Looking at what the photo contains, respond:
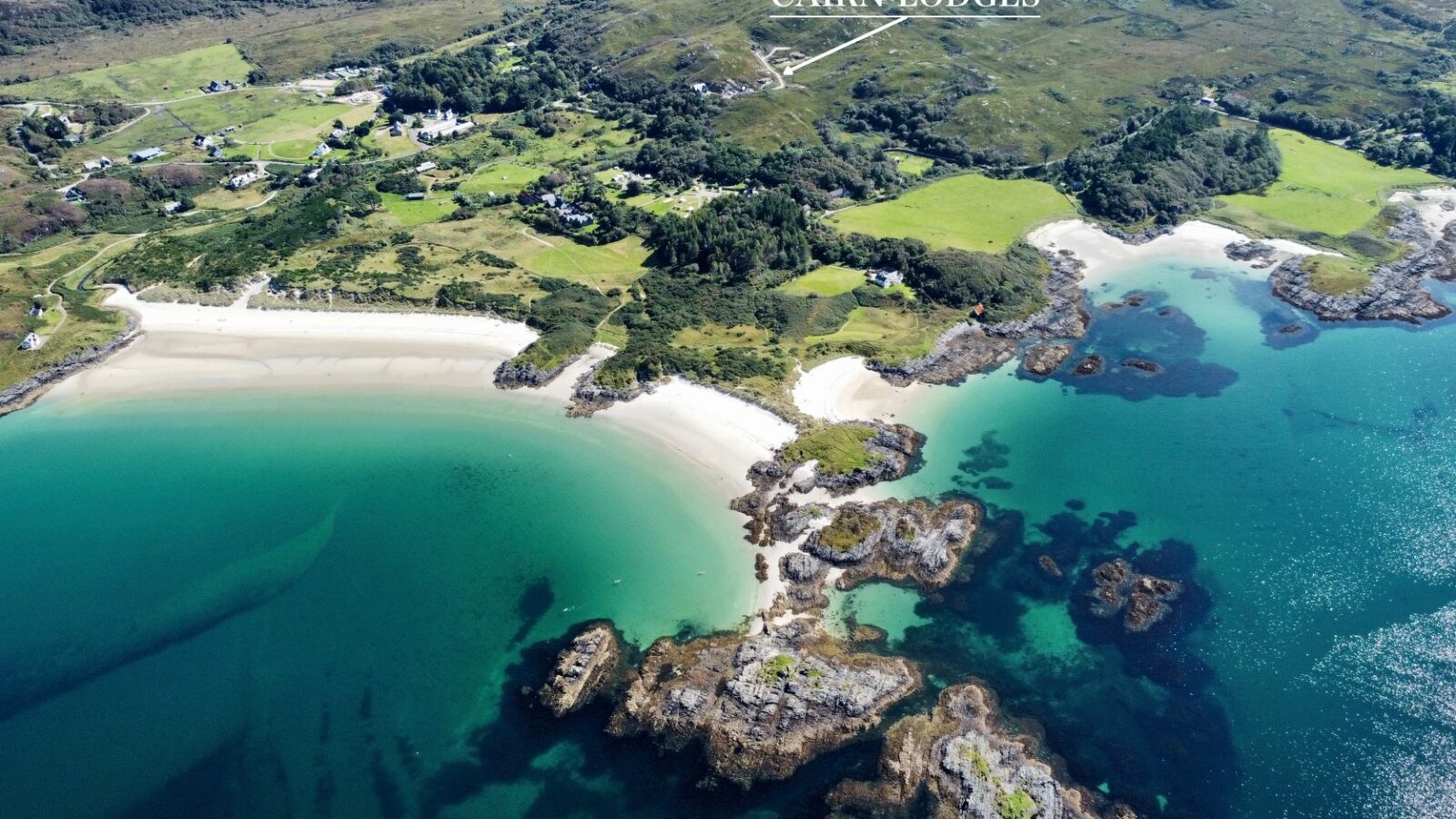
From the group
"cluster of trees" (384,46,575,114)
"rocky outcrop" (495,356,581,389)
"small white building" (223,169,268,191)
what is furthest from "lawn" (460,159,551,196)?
"rocky outcrop" (495,356,581,389)

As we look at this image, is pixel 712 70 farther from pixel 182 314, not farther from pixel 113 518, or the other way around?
pixel 113 518

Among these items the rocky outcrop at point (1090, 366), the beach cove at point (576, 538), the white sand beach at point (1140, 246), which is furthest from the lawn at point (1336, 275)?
the rocky outcrop at point (1090, 366)

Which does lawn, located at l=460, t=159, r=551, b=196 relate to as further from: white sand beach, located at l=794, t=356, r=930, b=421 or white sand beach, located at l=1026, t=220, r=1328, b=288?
white sand beach, located at l=1026, t=220, r=1328, b=288

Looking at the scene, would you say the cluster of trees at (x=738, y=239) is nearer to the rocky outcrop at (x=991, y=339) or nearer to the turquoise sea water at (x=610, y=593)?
the rocky outcrop at (x=991, y=339)

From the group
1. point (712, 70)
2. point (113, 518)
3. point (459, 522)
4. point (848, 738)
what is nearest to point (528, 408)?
point (459, 522)

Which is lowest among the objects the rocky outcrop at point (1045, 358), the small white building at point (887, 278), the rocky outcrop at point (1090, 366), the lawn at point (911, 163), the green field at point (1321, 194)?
the green field at point (1321, 194)

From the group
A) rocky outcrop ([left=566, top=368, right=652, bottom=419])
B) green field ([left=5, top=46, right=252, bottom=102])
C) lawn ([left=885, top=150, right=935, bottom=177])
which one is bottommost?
lawn ([left=885, top=150, right=935, bottom=177])

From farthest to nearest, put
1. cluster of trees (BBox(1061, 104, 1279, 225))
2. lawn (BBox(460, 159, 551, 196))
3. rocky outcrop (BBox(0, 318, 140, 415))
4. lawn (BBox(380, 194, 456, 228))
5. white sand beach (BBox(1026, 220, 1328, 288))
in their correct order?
lawn (BBox(460, 159, 551, 196)) → cluster of trees (BBox(1061, 104, 1279, 225)) → lawn (BBox(380, 194, 456, 228)) → white sand beach (BBox(1026, 220, 1328, 288)) → rocky outcrop (BBox(0, 318, 140, 415))

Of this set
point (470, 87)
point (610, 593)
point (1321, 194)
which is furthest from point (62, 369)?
point (1321, 194)
